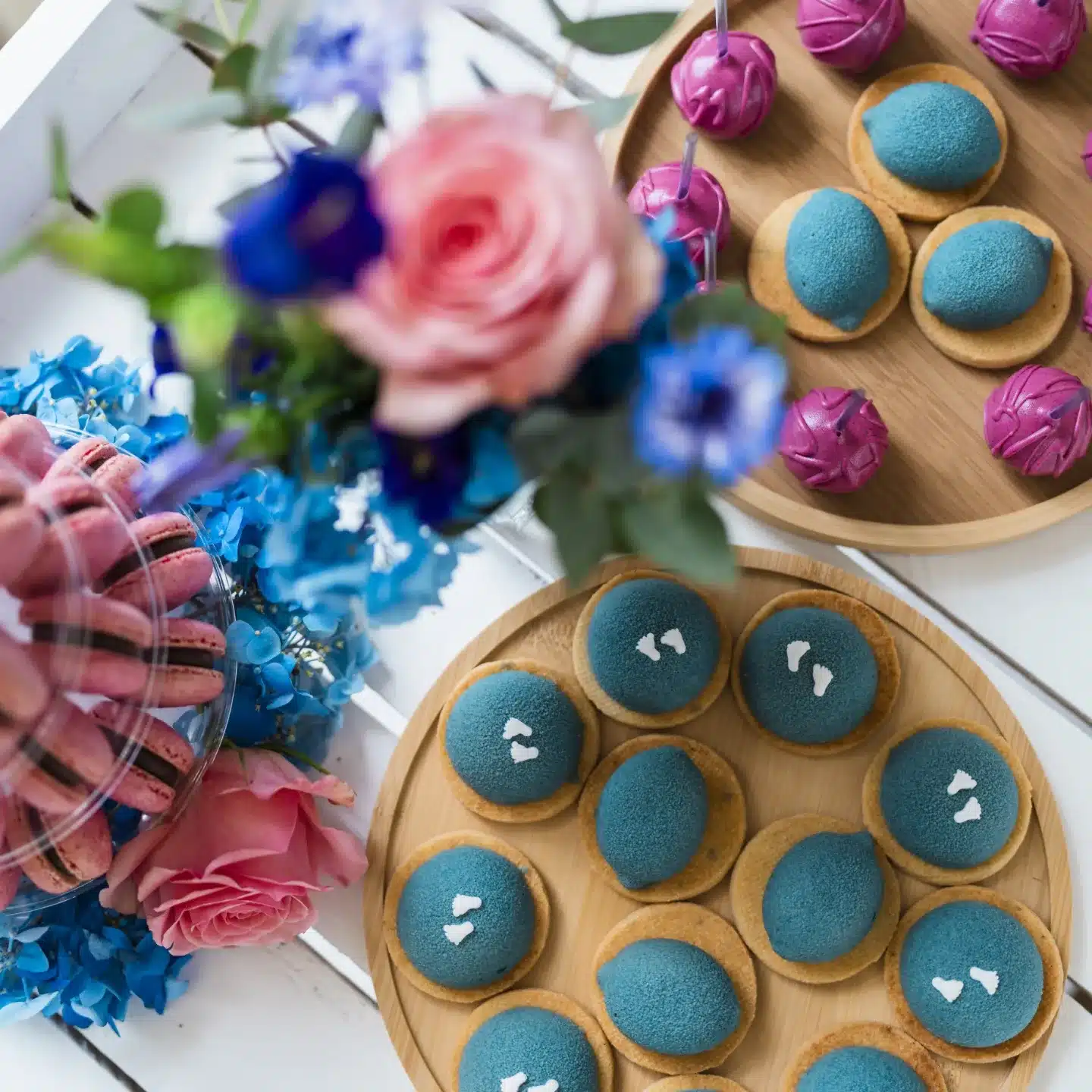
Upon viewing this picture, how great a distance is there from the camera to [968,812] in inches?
31.5

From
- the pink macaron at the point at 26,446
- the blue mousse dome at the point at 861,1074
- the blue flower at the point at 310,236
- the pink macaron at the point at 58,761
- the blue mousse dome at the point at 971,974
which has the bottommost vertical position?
the blue mousse dome at the point at 861,1074

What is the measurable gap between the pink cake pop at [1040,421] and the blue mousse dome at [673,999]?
42cm

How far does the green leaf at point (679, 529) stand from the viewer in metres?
0.42

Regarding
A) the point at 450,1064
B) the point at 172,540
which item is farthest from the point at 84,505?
the point at 450,1064

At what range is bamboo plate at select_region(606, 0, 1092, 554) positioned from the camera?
0.85m

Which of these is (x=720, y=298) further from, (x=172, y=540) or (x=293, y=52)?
(x=172, y=540)

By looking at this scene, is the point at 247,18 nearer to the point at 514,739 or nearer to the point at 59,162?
the point at 59,162

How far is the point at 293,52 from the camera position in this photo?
43cm

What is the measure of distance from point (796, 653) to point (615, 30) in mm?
468

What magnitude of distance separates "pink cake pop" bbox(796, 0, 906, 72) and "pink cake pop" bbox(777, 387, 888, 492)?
0.24m

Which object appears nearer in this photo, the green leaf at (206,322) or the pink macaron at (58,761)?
the green leaf at (206,322)

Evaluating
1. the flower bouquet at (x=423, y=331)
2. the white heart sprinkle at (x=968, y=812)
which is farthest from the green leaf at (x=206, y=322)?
the white heart sprinkle at (x=968, y=812)

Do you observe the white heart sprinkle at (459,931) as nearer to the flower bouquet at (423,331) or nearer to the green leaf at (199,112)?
the flower bouquet at (423,331)

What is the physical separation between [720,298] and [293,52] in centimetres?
19
